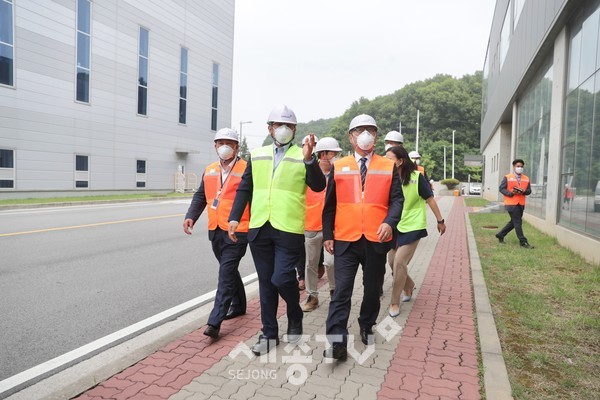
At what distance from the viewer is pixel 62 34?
2309 centimetres

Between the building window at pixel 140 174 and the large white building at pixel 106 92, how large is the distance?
0.34ft

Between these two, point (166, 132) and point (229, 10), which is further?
point (229, 10)

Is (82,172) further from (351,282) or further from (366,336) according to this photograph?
(351,282)

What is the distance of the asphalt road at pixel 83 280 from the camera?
438 cm

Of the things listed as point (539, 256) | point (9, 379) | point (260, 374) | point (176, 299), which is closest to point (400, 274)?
point (260, 374)

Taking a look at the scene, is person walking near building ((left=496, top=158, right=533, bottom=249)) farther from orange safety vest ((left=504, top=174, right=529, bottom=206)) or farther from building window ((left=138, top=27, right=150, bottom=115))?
building window ((left=138, top=27, right=150, bottom=115))

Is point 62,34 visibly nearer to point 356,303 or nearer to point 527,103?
point 527,103

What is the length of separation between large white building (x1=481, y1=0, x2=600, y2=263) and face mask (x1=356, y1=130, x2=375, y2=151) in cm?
592

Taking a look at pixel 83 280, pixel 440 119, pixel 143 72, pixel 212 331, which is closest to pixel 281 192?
pixel 212 331

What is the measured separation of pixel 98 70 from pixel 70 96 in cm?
258

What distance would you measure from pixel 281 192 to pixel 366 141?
848 mm

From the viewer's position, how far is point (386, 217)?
12.8 ft

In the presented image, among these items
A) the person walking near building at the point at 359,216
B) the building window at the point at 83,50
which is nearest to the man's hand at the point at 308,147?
Result: the person walking near building at the point at 359,216

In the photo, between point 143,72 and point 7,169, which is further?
point 143,72
